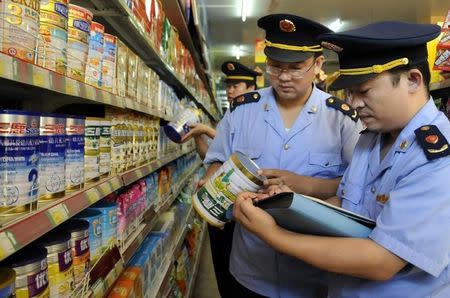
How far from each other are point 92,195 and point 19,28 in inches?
22.5

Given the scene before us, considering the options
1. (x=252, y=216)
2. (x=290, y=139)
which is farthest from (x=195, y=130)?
(x=252, y=216)

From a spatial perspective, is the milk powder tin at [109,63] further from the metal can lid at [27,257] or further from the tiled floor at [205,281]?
the tiled floor at [205,281]

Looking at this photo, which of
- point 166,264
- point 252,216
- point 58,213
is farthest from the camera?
point 166,264

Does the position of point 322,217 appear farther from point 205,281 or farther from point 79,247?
point 205,281

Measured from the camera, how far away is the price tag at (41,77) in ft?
2.99

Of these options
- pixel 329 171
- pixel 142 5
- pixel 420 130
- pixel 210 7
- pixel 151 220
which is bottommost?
pixel 151 220

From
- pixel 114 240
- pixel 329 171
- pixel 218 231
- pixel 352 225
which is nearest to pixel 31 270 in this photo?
pixel 114 240

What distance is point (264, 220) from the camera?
139 centimetres

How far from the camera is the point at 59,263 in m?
1.12

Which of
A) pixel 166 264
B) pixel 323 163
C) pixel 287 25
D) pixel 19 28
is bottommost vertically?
pixel 166 264

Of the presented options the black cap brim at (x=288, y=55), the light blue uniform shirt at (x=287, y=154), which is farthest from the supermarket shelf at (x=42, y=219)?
the black cap brim at (x=288, y=55)

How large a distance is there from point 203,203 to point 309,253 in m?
0.46

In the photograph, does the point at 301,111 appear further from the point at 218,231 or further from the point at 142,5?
the point at 218,231

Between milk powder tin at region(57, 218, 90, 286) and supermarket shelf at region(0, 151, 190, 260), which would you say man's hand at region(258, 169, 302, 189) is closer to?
supermarket shelf at region(0, 151, 190, 260)
